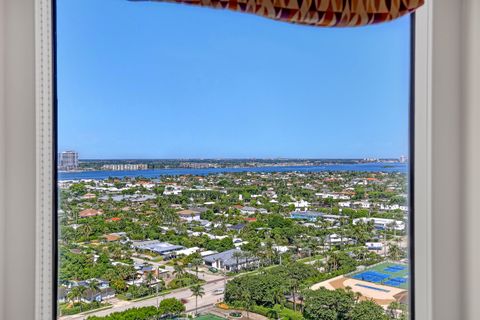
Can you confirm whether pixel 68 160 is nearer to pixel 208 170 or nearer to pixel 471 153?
pixel 208 170

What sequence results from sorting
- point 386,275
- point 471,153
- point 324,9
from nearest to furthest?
point 324,9 < point 471,153 < point 386,275

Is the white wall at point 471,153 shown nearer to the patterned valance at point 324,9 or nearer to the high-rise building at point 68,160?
the patterned valance at point 324,9

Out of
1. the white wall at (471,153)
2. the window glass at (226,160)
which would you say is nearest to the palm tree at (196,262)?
the window glass at (226,160)

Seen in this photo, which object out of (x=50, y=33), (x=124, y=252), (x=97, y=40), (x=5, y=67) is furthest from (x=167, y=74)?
(x=124, y=252)

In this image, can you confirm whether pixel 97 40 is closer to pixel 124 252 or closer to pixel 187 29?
pixel 187 29

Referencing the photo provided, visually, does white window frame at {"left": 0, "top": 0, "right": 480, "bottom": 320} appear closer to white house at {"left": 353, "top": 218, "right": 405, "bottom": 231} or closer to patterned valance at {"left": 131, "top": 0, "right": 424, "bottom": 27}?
white house at {"left": 353, "top": 218, "right": 405, "bottom": 231}

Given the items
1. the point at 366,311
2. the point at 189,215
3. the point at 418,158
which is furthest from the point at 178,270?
the point at 418,158

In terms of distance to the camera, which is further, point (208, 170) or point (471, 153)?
point (208, 170)
